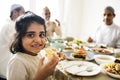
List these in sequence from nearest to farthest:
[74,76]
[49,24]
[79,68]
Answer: [74,76] < [79,68] < [49,24]

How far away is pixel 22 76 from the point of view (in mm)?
969

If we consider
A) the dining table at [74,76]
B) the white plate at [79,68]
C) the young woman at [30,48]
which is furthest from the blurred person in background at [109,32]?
the young woman at [30,48]

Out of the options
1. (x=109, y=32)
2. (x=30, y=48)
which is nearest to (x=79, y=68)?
(x=30, y=48)

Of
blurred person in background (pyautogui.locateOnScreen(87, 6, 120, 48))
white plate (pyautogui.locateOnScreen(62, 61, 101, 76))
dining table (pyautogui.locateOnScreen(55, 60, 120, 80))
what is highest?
blurred person in background (pyautogui.locateOnScreen(87, 6, 120, 48))

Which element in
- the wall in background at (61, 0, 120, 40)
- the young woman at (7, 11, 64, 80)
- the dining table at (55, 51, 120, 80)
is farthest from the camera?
the wall in background at (61, 0, 120, 40)

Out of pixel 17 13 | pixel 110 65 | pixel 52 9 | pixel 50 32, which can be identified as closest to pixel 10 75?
pixel 110 65

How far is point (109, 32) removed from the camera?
2725mm

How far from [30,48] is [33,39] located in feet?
0.19

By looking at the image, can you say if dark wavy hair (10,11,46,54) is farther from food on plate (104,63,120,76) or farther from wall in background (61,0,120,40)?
wall in background (61,0,120,40)

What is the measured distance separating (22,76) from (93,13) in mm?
3284

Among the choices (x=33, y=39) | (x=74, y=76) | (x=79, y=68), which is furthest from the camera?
(x=79, y=68)

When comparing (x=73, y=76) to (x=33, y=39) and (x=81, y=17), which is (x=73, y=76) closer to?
(x=33, y=39)

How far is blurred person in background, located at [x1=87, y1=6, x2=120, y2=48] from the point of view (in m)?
2.60

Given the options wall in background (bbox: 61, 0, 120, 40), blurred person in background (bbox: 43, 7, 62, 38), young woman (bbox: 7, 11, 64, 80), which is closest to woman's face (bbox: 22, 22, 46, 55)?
young woman (bbox: 7, 11, 64, 80)
